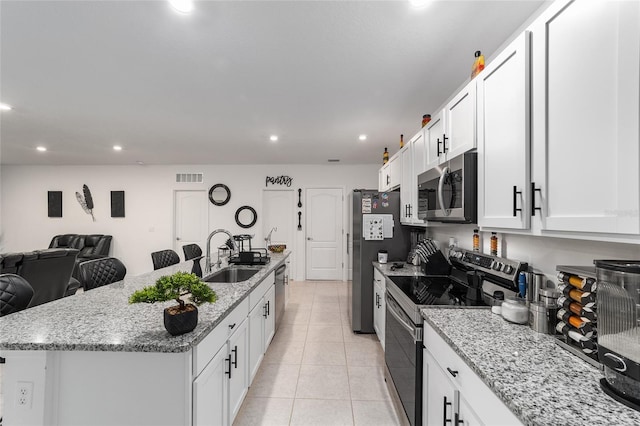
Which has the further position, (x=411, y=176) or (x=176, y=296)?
(x=411, y=176)

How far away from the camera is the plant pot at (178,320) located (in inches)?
46.2

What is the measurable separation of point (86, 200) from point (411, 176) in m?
6.92

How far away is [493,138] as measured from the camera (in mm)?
1422

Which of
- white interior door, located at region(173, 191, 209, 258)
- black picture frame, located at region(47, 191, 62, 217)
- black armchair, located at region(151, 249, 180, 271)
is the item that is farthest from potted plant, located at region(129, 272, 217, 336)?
black picture frame, located at region(47, 191, 62, 217)

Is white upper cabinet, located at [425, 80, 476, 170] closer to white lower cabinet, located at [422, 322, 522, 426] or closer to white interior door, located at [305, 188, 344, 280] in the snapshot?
white lower cabinet, located at [422, 322, 522, 426]

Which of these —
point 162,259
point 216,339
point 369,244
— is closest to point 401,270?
point 369,244

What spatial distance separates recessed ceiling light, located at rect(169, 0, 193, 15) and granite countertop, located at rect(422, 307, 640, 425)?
2081mm

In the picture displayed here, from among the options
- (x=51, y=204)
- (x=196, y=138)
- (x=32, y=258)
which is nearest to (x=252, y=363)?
(x=32, y=258)

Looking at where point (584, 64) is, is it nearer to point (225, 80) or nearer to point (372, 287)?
point (225, 80)

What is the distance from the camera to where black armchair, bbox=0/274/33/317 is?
1715 mm

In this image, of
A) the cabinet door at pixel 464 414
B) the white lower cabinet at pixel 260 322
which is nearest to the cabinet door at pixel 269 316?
the white lower cabinet at pixel 260 322

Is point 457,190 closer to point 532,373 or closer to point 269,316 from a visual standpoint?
point 532,373

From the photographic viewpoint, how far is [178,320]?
1180 millimetres

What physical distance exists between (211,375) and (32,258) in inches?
122
